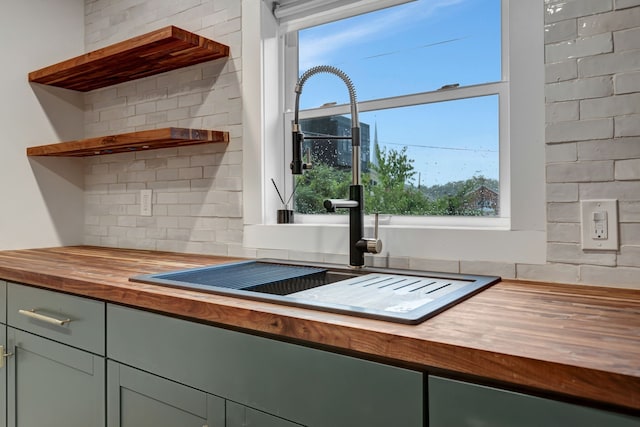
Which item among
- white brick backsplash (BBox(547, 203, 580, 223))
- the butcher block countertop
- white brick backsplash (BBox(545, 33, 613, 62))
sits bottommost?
the butcher block countertop

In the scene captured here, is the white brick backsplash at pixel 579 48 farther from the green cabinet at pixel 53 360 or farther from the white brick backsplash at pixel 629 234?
the green cabinet at pixel 53 360

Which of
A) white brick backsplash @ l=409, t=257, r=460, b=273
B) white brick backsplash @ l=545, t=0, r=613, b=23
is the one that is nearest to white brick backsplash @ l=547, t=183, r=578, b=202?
white brick backsplash @ l=409, t=257, r=460, b=273

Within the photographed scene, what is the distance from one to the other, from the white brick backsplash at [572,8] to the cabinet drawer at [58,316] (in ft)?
4.93

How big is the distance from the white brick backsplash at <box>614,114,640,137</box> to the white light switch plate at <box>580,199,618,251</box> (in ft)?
0.56

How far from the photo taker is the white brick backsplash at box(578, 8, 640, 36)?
1.18 meters

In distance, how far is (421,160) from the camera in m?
1.69

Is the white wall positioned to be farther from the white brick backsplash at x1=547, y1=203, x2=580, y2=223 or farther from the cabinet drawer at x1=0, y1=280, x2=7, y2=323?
the white brick backsplash at x1=547, y1=203, x2=580, y2=223

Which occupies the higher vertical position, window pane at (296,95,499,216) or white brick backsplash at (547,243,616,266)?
window pane at (296,95,499,216)

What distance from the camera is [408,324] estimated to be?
854 millimetres

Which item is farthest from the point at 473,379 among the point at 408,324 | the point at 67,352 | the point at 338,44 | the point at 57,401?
the point at 338,44

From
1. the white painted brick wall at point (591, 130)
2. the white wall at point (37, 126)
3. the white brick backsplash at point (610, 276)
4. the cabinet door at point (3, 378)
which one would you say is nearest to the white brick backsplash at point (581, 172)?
the white painted brick wall at point (591, 130)

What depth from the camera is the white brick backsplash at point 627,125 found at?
1160mm

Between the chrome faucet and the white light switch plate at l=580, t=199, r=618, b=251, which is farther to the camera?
the chrome faucet

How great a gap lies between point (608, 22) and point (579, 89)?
179mm
